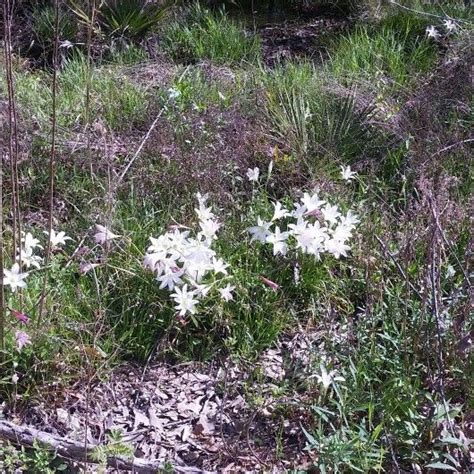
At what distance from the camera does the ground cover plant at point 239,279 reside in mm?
2844

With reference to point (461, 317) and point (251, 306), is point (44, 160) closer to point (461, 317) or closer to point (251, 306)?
point (251, 306)

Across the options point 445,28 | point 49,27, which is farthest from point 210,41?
point 445,28

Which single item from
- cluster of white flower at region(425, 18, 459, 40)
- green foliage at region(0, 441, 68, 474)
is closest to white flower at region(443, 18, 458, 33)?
cluster of white flower at region(425, 18, 459, 40)

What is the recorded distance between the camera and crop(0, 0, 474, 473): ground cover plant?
2844mm

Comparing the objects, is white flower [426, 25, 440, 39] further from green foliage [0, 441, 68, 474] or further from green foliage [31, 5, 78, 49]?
green foliage [0, 441, 68, 474]

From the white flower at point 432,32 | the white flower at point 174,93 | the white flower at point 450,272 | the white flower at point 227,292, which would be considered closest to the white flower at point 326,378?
the white flower at point 227,292

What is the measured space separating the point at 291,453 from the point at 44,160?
8.03 feet

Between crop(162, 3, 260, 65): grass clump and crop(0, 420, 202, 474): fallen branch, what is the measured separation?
3.91 meters

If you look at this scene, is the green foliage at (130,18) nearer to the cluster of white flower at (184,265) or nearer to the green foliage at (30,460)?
the cluster of white flower at (184,265)

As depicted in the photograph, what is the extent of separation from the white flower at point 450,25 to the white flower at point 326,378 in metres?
3.84

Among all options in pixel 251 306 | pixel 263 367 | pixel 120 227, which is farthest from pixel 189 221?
pixel 263 367

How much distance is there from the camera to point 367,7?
7.25 m

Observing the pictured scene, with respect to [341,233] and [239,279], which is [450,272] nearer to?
[341,233]

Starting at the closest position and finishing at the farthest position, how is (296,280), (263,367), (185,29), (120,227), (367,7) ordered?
(263,367), (296,280), (120,227), (185,29), (367,7)
